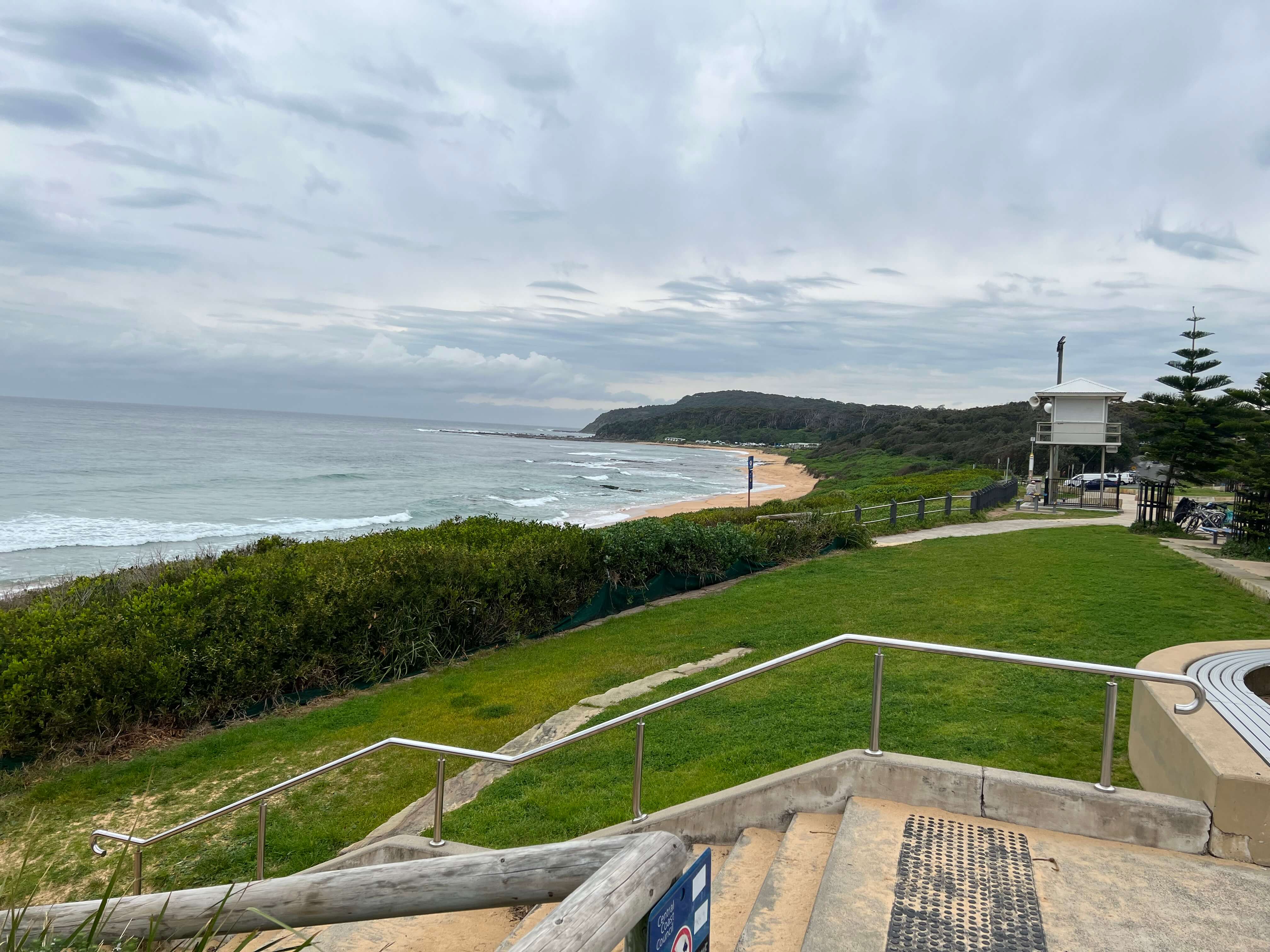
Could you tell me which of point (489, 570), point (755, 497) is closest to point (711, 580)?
point (489, 570)

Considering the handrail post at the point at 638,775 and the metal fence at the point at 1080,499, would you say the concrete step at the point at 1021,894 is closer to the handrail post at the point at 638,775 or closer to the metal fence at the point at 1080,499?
the handrail post at the point at 638,775

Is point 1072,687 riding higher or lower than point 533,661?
higher

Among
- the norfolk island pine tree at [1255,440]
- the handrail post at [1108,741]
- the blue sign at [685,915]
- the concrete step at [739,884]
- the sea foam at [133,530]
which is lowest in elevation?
the sea foam at [133,530]

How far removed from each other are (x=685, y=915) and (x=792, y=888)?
2.15 metres

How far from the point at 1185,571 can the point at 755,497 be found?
35.2 m

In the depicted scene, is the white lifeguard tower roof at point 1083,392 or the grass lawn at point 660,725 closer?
the grass lawn at point 660,725

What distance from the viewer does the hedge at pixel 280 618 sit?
869cm

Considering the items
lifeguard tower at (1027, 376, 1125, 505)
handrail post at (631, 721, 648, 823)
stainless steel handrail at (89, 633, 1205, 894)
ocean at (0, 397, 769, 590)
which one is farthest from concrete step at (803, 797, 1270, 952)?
lifeguard tower at (1027, 376, 1125, 505)

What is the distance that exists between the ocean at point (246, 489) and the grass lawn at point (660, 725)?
12112 mm

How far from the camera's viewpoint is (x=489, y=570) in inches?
493

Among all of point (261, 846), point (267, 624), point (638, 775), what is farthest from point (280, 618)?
point (638, 775)

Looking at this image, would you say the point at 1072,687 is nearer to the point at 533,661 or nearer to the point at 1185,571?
the point at 533,661

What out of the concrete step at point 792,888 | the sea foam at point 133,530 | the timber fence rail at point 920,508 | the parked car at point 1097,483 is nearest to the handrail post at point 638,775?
the concrete step at point 792,888

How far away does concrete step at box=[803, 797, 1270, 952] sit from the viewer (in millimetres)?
3211
